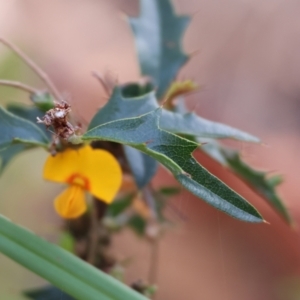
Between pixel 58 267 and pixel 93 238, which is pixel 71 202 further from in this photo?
pixel 93 238

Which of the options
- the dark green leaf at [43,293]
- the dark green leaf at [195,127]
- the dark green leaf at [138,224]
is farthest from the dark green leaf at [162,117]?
the dark green leaf at [138,224]

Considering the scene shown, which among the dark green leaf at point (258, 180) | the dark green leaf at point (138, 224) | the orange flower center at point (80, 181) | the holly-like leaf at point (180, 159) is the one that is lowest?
the holly-like leaf at point (180, 159)

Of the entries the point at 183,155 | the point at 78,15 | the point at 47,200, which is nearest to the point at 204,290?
the point at 47,200

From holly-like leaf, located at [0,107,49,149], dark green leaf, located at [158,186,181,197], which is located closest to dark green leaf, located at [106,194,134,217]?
dark green leaf, located at [158,186,181,197]

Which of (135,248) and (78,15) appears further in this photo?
(78,15)

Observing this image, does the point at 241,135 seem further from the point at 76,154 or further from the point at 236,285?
the point at 236,285

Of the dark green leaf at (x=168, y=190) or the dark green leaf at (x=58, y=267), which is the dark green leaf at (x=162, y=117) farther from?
the dark green leaf at (x=168, y=190)
